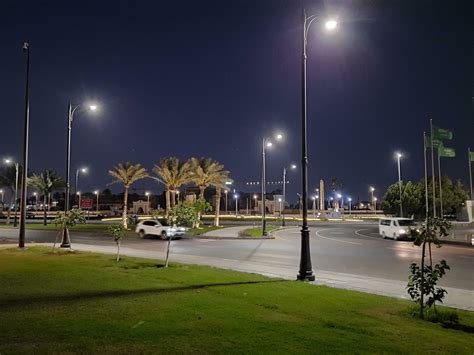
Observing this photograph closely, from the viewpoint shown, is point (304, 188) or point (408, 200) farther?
point (408, 200)

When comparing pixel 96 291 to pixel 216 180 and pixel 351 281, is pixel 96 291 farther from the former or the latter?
pixel 216 180

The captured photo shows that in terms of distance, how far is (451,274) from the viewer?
16453mm

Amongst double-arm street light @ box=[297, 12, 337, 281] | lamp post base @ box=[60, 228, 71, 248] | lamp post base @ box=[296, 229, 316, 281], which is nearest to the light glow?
double-arm street light @ box=[297, 12, 337, 281]

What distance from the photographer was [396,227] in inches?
1437

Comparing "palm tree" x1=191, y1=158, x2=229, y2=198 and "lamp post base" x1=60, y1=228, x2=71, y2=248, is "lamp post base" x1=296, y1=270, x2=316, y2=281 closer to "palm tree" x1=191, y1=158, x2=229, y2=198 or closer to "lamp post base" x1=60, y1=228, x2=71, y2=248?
"lamp post base" x1=60, y1=228, x2=71, y2=248

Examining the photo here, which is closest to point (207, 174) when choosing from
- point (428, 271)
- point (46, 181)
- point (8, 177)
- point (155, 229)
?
point (155, 229)

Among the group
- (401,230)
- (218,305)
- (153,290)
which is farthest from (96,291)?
(401,230)

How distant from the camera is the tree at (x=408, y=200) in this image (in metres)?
72.8

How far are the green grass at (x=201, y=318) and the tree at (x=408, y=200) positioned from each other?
6515 centimetres

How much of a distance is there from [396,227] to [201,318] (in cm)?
3158

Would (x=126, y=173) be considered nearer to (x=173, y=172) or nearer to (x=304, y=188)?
(x=173, y=172)

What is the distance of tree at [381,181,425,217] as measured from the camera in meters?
72.8

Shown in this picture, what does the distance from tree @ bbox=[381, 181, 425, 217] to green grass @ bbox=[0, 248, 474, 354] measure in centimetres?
6515

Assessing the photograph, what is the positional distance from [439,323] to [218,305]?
4.09 meters
